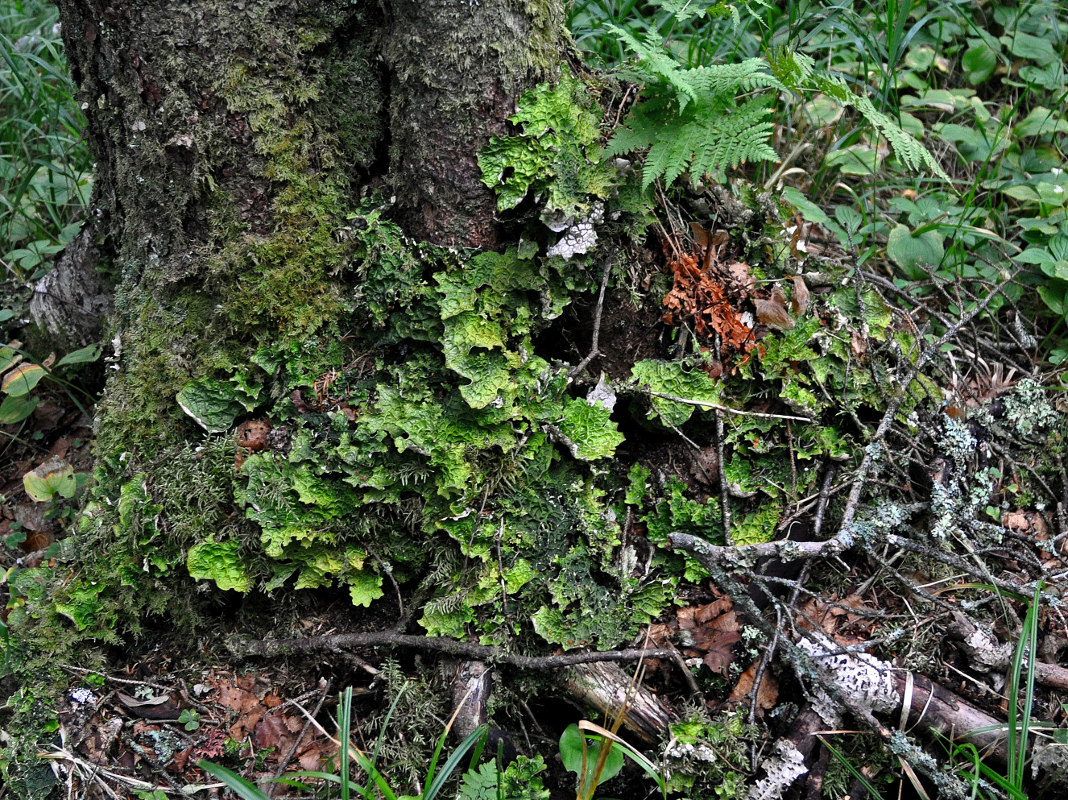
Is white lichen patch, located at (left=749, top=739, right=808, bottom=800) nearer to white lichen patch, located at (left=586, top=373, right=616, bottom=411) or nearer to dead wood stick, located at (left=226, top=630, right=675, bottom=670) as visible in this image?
dead wood stick, located at (left=226, top=630, right=675, bottom=670)

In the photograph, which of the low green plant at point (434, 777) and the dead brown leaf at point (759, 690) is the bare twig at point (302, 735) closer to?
the low green plant at point (434, 777)

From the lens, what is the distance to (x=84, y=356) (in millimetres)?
3416

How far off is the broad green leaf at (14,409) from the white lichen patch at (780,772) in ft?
11.9

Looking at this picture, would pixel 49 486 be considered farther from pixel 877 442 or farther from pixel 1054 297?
pixel 1054 297

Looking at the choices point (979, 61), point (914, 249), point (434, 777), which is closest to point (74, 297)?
point (434, 777)

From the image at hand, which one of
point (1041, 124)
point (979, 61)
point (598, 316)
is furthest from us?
point (979, 61)

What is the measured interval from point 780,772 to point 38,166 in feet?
16.4

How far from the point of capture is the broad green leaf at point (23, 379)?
3436 mm

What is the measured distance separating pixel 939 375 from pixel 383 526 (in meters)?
2.50

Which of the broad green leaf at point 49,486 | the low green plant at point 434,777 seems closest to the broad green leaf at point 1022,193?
the low green plant at point 434,777

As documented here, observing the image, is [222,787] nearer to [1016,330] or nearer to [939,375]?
[939,375]

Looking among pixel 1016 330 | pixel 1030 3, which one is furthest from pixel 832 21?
pixel 1016 330

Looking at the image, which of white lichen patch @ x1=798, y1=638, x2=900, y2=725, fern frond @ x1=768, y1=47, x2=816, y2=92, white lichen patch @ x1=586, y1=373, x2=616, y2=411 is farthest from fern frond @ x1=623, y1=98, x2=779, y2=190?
white lichen patch @ x1=798, y1=638, x2=900, y2=725

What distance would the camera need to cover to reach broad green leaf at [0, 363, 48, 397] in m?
3.44
